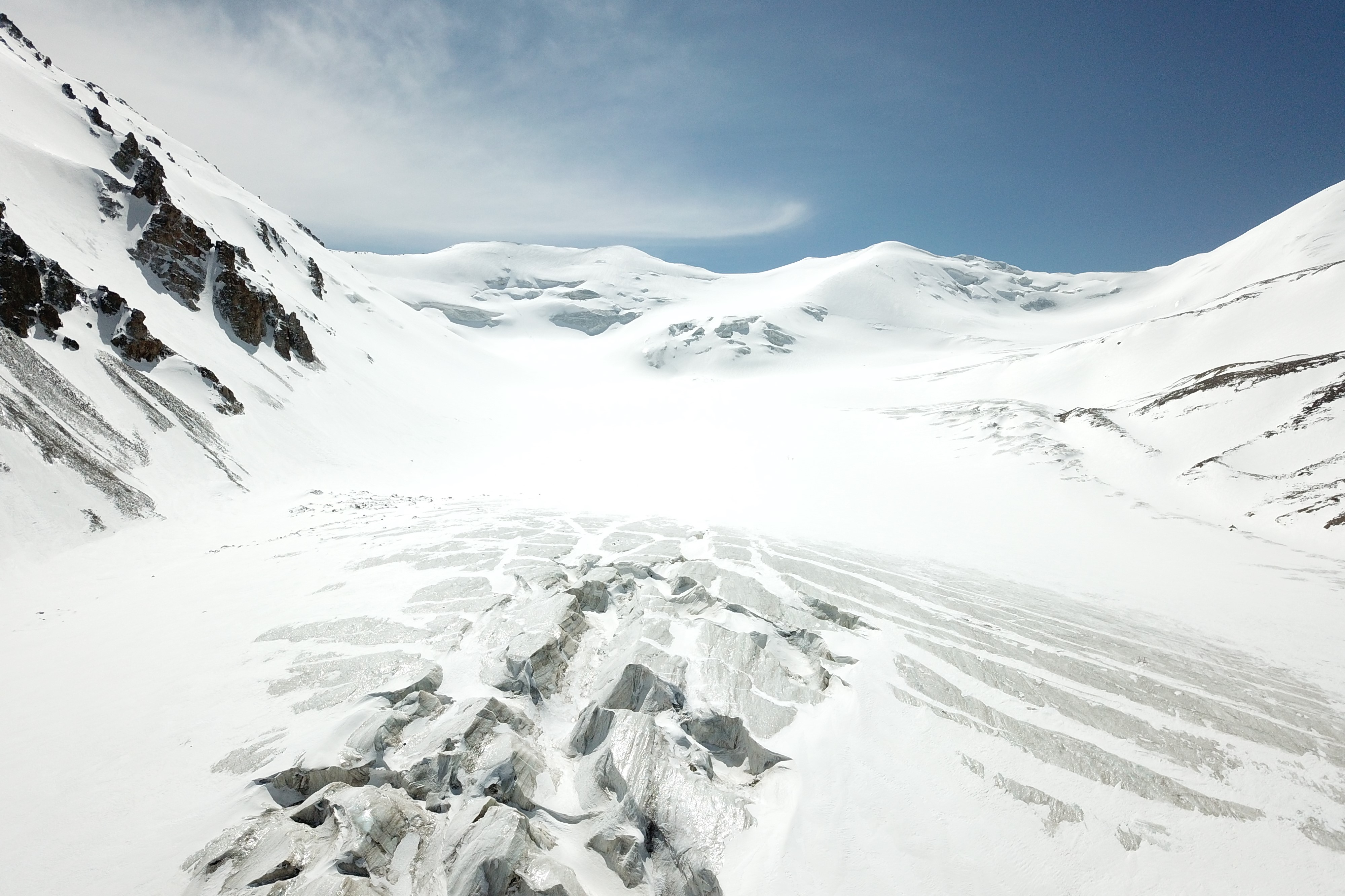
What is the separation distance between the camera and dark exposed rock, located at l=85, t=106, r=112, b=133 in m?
34.6

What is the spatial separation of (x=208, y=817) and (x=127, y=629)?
7.61 m

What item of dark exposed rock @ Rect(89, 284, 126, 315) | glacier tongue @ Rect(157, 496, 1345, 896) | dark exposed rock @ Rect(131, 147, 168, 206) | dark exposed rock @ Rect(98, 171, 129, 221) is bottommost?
glacier tongue @ Rect(157, 496, 1345, 896)

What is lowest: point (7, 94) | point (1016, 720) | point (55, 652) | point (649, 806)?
point (55, 652)

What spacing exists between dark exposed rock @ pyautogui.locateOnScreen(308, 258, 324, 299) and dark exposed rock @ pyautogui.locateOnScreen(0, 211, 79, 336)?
30.1m

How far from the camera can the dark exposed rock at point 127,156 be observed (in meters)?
32.0

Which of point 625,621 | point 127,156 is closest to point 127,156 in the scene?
point 127,156

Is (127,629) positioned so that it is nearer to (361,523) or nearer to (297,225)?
(361,523)

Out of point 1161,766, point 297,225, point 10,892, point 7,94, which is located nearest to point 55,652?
point 10,892

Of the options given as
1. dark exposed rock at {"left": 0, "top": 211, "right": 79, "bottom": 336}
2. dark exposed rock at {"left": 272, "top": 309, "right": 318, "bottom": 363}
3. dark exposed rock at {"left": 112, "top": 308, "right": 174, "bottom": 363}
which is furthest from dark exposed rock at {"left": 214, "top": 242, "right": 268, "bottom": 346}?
dark exposed rock at {"left": 0, "top": 211, "right": 79, "bottom": 336}

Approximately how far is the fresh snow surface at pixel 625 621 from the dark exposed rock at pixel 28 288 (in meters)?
0.26

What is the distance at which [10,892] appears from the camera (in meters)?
4.99

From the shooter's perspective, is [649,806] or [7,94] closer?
[649,806]

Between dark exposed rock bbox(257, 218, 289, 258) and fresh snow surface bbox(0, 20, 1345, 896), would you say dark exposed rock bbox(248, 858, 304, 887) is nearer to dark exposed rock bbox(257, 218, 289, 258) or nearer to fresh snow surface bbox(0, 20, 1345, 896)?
fresh snow surface bbox(0, 20, 1345, 896)

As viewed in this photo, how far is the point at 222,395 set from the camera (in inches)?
950
